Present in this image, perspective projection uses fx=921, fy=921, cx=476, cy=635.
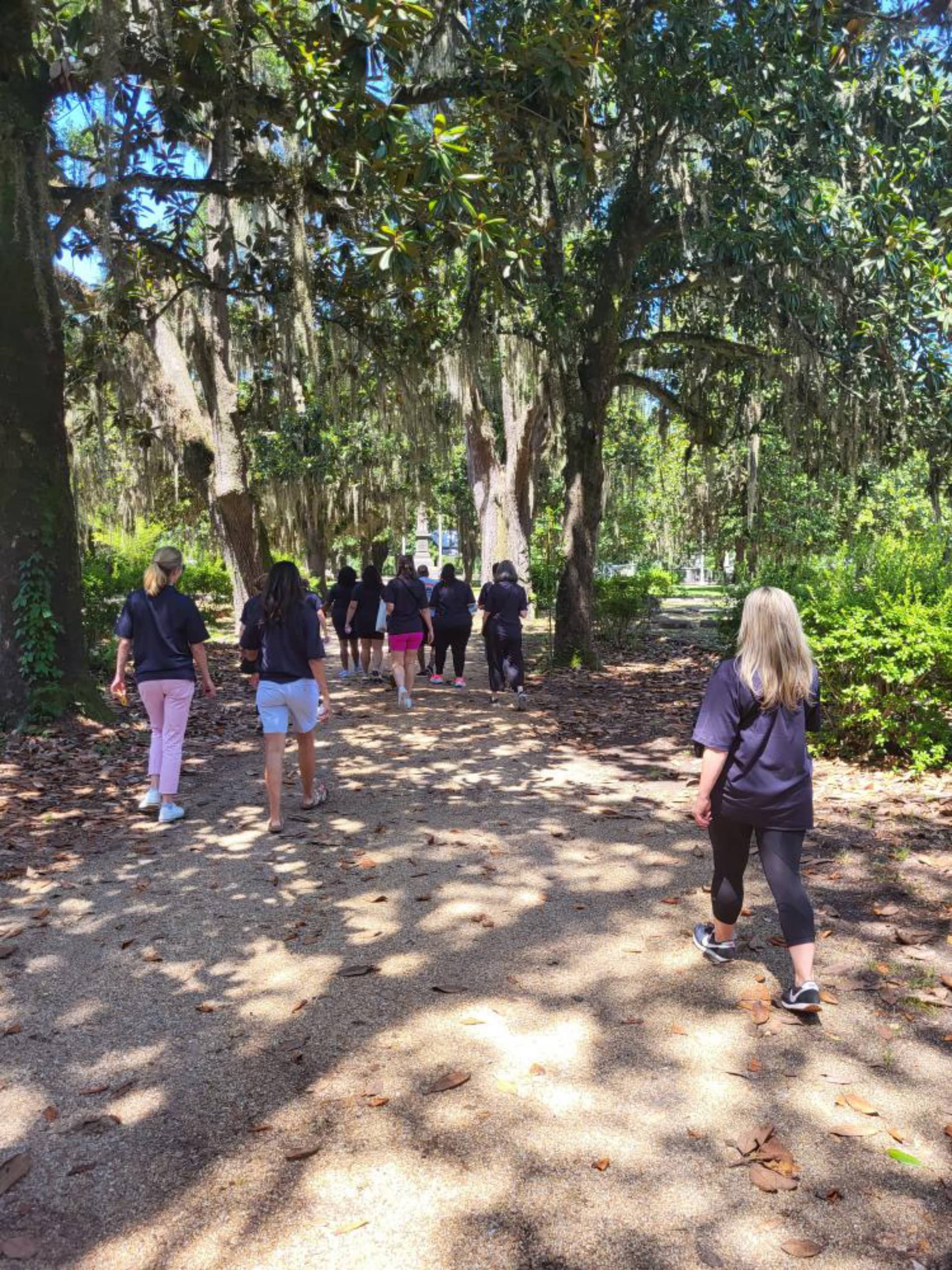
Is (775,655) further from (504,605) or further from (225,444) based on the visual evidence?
(225,444)

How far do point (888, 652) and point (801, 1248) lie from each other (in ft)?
18.7

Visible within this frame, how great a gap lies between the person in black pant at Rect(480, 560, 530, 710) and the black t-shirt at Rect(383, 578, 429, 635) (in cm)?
80

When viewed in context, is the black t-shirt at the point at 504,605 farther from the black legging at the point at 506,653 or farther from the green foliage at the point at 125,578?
the green foliage at the point at 125,578

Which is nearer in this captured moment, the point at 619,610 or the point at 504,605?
the point at 504,605

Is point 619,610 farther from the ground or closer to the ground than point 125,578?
closer to the ground

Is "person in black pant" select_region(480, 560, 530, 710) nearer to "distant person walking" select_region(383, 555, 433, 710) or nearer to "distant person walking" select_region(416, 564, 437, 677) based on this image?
"distant person walking" select_region(383, 555, 433, 710)

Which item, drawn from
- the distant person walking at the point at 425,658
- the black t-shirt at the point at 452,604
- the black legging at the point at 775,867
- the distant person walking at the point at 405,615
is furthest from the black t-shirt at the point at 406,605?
the black legging at the point at 775,867

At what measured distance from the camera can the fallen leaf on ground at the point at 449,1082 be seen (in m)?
3.27

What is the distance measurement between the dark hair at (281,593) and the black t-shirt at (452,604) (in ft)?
19.8

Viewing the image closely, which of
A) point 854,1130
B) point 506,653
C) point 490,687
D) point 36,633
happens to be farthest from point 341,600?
point 854,1130

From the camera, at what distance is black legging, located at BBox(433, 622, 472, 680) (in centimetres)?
1238

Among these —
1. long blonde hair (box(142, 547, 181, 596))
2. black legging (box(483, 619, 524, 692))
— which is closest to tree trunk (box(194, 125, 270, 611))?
black legging (box(483, 619, 524, 692))

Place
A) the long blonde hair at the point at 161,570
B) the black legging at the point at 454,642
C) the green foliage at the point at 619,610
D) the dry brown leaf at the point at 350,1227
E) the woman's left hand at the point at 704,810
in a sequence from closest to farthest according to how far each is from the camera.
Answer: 1. the dry brown leaf at the point at 350,1227
2. the woman's left hand at the point at 704,810
3. the long blonde hair at the point at 161,570
4. the black legging at the point at 454,642
5. the green foliage at the point at 619,610

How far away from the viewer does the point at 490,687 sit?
1236 centimetres
